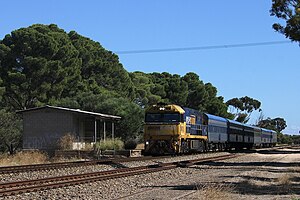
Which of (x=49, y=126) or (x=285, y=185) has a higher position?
(x=49, y=126)

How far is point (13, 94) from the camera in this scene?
54.3 m

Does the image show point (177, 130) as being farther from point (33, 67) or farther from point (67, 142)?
point (33, 67)

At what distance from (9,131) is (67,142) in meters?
9.23

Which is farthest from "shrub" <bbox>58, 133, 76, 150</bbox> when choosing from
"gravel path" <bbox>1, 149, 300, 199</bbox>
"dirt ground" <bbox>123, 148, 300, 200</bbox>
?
"dirt ground" <bbox>123, 148, 300, 200</bbox>

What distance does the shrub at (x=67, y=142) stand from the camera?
36312 mm

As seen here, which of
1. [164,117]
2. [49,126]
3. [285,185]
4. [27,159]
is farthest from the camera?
[49,126]

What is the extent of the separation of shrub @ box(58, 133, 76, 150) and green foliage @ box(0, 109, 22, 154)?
21.8ft

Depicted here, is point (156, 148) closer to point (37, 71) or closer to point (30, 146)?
point (30, 146)

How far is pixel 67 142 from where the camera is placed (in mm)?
36562

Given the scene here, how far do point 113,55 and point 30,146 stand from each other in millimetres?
30158

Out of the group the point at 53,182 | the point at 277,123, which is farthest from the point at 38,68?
the point at 277,123

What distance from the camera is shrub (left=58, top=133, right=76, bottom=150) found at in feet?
119

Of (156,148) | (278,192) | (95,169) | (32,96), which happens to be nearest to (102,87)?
(32,96)

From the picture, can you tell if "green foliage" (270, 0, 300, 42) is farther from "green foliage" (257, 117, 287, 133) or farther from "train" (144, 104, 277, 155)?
"green foliage" (257, 117, 287, 133)
